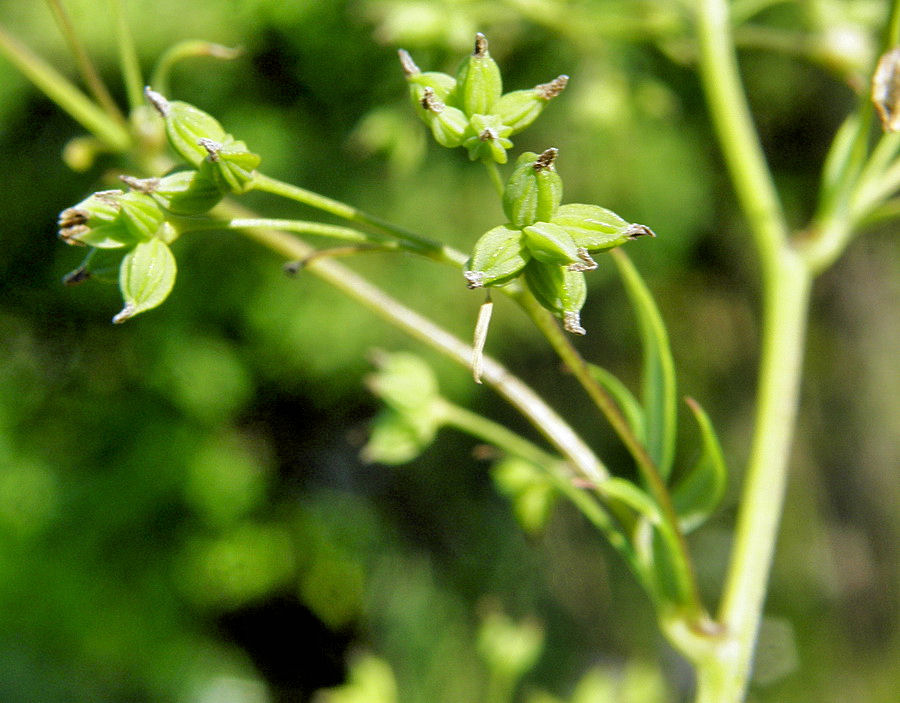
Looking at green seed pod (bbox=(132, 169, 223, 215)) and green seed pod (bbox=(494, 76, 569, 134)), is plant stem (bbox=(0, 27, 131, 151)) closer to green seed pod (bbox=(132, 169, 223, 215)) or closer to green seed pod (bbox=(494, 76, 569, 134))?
green seed pod (bbox=(132, 169, 223, 215))

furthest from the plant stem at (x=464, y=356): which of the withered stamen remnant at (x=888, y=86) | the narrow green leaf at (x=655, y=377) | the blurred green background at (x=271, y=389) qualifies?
the blurred green background at (x=271, y=389)

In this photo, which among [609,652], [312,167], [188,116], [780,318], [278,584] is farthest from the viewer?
[609,652]

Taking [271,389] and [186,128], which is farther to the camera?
[271,389]

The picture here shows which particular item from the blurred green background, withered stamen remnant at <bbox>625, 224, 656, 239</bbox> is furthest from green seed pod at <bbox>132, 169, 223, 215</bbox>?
the blurred green background

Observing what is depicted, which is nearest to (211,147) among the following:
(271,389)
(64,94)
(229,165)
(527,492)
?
(229,165)

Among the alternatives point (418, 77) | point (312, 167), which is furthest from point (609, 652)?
point (418, 77)

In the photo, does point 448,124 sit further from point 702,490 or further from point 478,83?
point 702,490

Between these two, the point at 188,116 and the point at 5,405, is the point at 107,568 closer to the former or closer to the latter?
the point at 5,405
